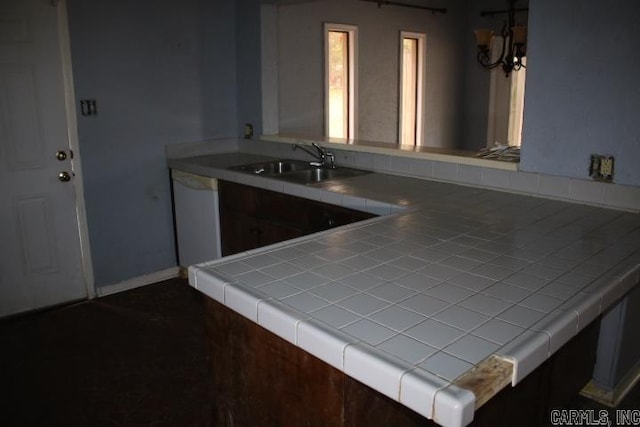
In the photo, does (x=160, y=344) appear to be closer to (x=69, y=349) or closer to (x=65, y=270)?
(x=69, y=349)

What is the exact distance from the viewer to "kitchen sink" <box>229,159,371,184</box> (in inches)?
129

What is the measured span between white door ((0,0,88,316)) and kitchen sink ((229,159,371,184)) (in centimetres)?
111

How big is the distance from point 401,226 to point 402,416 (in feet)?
2.87

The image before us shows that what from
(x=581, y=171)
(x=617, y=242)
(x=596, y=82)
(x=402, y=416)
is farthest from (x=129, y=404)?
(x=596, y=82)

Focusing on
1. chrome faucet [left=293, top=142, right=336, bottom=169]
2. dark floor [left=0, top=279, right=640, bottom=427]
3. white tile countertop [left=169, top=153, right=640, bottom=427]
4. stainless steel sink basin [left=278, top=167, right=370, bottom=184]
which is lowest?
dark floor [left=0, top=279, right=640, bottom=427]

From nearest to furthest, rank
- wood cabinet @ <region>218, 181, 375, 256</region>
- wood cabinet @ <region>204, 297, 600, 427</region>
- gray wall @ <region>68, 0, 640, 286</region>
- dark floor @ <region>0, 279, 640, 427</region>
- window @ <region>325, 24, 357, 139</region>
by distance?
wood cabinet @ <region>204, 297, 600, 427</region>, dark floor @ <region>0, 279, 640, 427</region>, gray wall @ <region>68, 0, 640, 286</region>, wood cabinet @ <region>218, 181, 375, 256</region>, window @ <region>325, 24, 357, 139</region>

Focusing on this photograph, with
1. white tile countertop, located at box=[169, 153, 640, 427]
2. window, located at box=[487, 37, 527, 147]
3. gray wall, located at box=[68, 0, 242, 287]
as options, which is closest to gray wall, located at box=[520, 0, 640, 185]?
white tile countertop, located at box=[169, 153, 640, 427]

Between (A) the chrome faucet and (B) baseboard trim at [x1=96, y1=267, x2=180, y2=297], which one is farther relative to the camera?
(B) baseboard trim at [x1=96, y1=267, x2=180, y2=297]

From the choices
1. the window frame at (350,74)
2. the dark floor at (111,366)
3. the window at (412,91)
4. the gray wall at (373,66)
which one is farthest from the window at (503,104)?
the dark floor at (111,366)

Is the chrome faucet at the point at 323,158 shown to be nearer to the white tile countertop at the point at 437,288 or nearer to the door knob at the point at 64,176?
the white tile countertop at the point at 437,288

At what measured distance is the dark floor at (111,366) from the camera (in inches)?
91.5

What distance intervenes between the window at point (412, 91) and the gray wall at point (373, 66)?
0.36 ft

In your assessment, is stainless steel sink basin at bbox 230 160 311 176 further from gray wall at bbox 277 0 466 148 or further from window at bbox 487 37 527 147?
window at bbox 487 37 527 147

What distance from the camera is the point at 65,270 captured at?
3.44 meters
